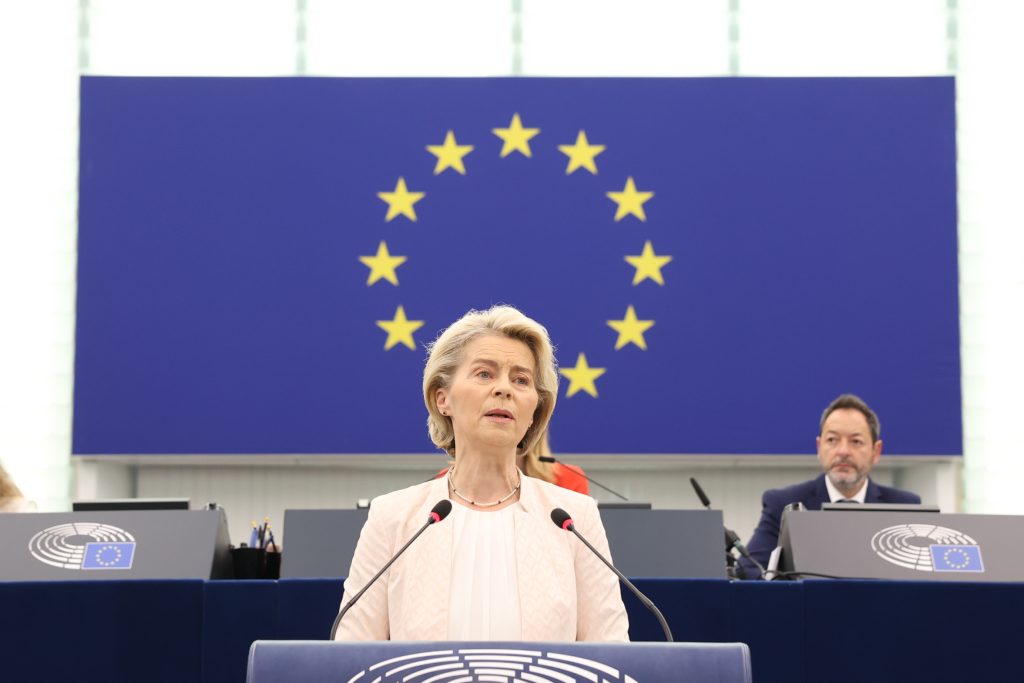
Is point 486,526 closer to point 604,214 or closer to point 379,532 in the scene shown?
point 379,532

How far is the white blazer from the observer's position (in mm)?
2021

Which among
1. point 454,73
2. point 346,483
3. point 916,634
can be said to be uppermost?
point 454,73

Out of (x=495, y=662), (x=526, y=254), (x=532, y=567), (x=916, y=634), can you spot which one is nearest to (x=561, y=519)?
(x=532, y=567)

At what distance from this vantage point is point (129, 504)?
3373 mm

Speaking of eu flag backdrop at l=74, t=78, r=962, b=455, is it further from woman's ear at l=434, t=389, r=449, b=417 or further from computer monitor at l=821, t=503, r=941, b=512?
woman's ear at l=434, t=389, r=449, b=417

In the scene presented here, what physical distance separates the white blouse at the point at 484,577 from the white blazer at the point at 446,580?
2 centimetres

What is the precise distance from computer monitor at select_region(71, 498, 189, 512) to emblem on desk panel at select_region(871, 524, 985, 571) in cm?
190

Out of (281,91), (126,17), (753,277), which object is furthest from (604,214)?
(126,17)

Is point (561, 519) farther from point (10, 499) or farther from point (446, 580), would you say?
point (10, 499)

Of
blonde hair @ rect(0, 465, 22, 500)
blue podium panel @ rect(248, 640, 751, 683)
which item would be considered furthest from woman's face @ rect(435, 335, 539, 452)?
blonde hair @ rect(0, 465, 22, 500)

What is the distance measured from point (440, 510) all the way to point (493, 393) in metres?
0.25

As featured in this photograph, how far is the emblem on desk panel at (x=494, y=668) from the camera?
1.48 metres

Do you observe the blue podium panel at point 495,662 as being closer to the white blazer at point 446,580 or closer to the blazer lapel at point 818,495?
the white blazer at point 446,580

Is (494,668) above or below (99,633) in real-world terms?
above
